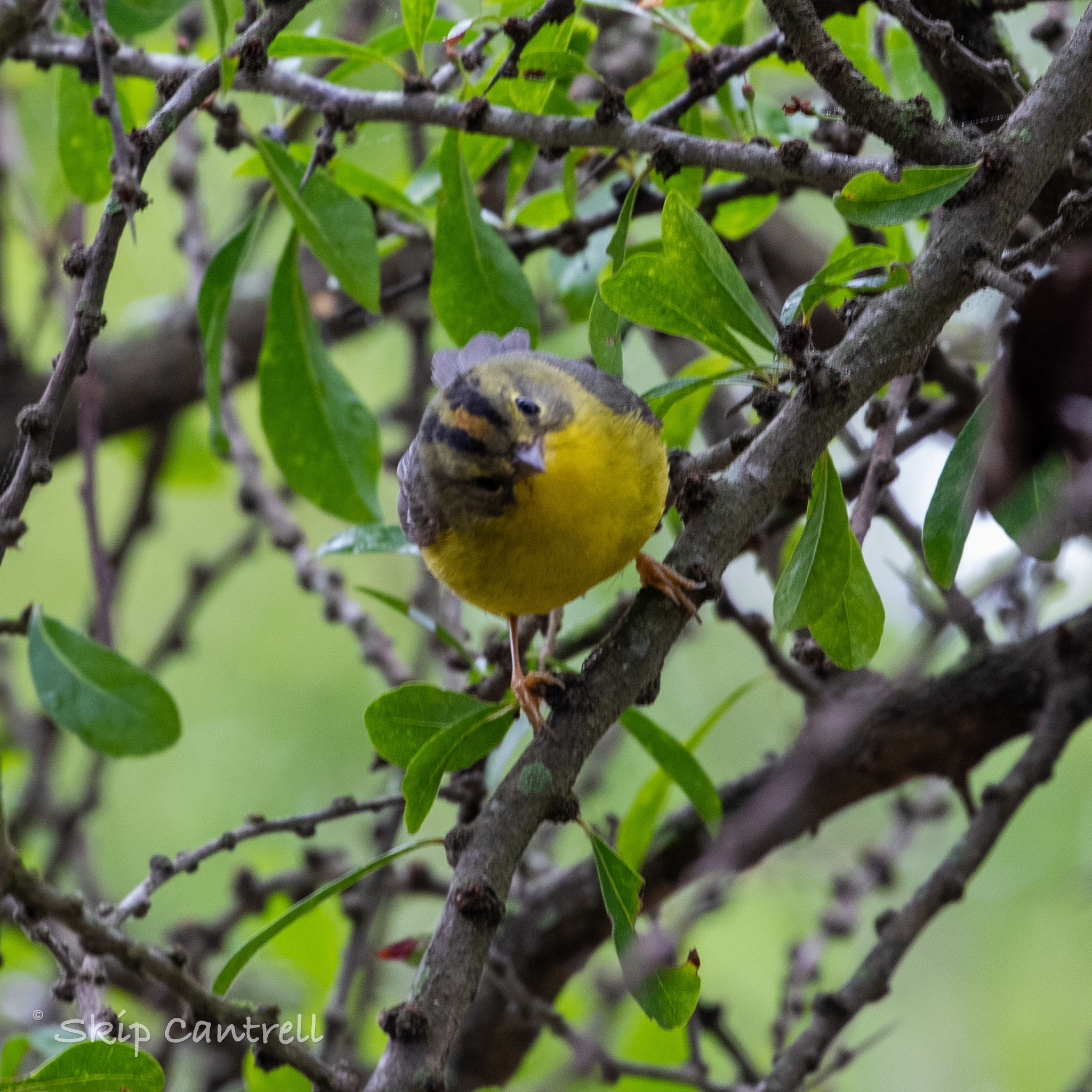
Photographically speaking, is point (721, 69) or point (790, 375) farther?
point (721, 69)

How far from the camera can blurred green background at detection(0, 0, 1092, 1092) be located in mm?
4395

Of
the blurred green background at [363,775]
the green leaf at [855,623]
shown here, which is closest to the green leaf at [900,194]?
the green leaf at [855,623]

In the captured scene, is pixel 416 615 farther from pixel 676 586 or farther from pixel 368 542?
pixel 676 586

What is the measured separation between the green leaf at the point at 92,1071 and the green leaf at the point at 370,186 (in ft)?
6.36

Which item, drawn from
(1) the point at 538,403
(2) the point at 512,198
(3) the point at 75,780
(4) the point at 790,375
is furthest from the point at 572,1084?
(3) the point at 75,780

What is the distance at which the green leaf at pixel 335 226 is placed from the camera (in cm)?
255

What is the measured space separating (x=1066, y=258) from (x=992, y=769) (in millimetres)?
5683

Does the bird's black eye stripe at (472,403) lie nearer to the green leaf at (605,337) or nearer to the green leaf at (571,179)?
the green leaf at (605,337)

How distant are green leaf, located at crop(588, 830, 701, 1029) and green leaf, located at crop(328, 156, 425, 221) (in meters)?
1.63

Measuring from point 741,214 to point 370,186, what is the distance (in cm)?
95

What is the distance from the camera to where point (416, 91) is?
2.48 m

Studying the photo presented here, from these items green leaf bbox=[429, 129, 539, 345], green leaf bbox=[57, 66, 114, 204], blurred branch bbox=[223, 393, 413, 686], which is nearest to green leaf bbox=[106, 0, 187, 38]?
green leaf bbox=[57, 66, 114, 204]

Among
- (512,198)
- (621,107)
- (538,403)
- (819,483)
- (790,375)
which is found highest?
(512,198)

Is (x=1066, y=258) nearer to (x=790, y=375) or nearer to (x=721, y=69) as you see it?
(x=790, y=375)
